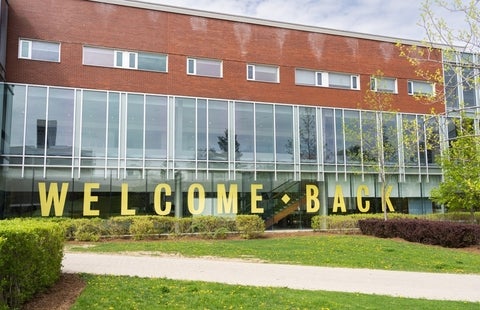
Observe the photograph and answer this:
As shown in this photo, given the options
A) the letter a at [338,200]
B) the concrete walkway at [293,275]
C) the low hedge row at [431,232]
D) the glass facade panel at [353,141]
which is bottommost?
the concrete walkway at [293,275]

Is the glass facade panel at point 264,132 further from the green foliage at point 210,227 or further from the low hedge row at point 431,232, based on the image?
the low hedge row at point 431,232

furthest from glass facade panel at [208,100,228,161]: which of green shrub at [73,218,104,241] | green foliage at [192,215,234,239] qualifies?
green shrub at [73,218,104,241]

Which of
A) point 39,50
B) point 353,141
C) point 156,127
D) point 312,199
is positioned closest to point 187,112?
point 156,127

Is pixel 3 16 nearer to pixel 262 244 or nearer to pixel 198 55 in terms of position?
pixel 198 55

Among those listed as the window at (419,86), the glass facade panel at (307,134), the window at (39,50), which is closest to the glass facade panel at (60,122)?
the window at (39,50)

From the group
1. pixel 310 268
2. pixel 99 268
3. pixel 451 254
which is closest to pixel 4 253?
pixel 99 268

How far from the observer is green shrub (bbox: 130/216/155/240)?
65.3 ft

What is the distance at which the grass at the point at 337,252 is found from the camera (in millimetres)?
14125

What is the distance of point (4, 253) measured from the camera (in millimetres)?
7129

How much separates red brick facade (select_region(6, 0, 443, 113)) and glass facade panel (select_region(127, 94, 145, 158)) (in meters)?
0.85

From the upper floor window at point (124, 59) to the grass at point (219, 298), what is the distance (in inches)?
601

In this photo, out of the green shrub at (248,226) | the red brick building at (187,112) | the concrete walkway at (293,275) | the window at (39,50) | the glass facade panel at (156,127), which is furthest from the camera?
the glass facade panel at (156,127)

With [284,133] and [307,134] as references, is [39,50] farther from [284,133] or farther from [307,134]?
[307,134]

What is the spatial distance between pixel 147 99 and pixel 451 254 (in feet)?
48.7
